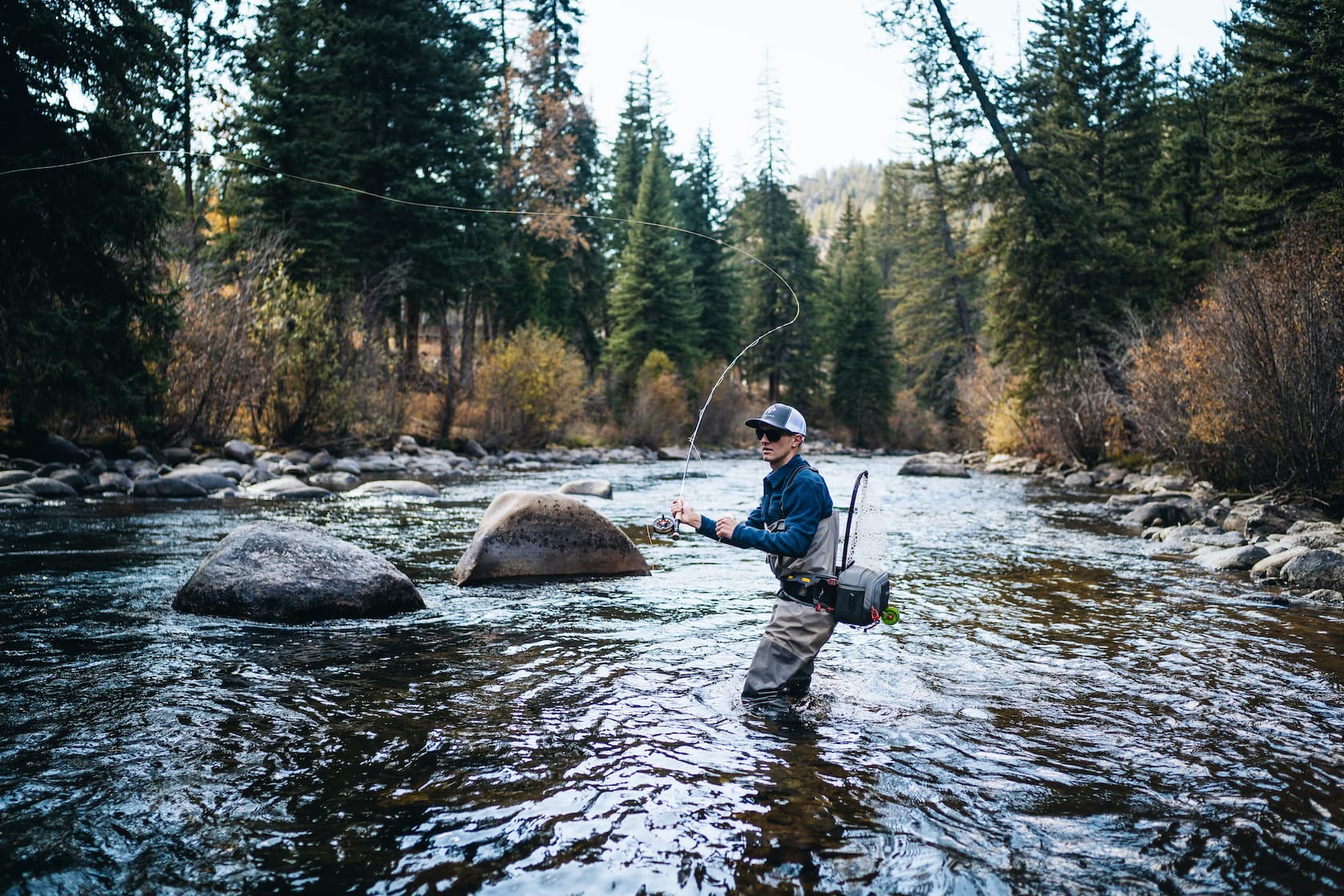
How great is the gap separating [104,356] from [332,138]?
14.2 m

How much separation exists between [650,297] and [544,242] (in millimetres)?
5671

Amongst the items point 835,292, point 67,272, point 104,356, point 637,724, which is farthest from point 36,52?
point 835,292

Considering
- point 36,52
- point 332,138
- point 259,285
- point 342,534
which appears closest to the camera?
point 342,534

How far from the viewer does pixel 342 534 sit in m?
11.2

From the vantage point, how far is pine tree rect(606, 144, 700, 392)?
1642 inches

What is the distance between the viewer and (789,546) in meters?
4.78

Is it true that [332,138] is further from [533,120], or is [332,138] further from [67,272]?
[67,272]

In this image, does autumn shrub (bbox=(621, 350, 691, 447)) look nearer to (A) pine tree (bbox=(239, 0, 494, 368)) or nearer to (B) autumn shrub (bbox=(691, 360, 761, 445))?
(B) autumn shrub (bbox=(691, 360, 761, 445))

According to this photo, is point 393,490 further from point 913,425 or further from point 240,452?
point 913,425

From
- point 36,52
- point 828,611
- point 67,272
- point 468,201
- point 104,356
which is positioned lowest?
point 828,611

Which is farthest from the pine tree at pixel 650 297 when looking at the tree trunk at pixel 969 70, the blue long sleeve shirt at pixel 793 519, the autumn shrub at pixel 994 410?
the blue long sleeve shirt at pixel 793 519

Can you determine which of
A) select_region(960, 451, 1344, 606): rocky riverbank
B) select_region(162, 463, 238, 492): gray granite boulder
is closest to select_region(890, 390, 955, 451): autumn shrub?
select_region(960, 451, 1344, 606): rocky riverbank

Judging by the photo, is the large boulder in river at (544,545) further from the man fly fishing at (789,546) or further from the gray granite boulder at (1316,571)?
the gray granite boulder at (1316,571)

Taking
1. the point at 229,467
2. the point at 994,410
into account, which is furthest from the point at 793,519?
the point at 994,410
